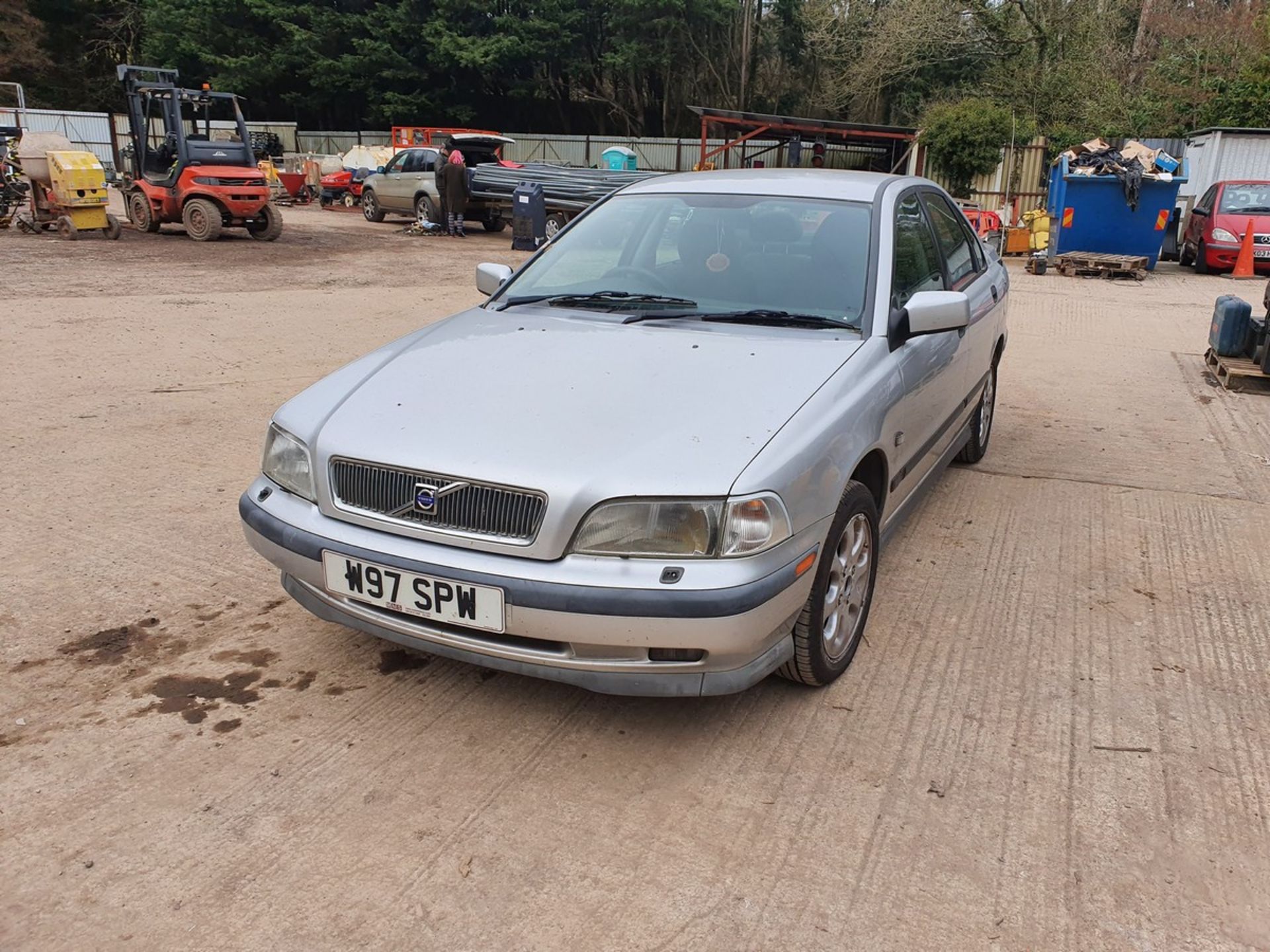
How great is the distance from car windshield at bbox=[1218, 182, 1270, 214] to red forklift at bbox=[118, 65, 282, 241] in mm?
15346

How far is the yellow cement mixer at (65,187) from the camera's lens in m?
15.5

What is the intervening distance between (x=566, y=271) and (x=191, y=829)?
2.55m

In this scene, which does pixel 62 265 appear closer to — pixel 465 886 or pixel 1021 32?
pixel 465 886

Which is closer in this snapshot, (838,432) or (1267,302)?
(838,432)

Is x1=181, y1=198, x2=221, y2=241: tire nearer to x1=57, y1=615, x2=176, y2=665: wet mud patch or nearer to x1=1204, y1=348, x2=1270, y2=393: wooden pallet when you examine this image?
x1=57, y1=615, x2=176, y2=665: wet mud patch

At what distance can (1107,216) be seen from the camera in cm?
1562

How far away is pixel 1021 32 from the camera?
93.4ft

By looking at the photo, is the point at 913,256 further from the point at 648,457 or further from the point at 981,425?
the point at 648,457

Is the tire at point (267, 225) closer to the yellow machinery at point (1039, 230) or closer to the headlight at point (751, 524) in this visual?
the yellow machinery at point (1039, 230)

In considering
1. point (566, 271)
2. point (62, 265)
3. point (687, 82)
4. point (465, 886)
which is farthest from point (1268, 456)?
point (687, 82)

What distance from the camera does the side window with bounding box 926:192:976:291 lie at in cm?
467

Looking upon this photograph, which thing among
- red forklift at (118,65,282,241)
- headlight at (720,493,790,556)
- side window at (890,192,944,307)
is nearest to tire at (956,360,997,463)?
side window at (890,192,944,307)

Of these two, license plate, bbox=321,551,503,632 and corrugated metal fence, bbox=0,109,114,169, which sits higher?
corrugated metal fence, bbox=0,109,114,169

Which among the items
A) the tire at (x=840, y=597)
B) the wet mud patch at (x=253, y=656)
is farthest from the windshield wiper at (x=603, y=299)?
the wet mud patch at (x=253, y=656)
